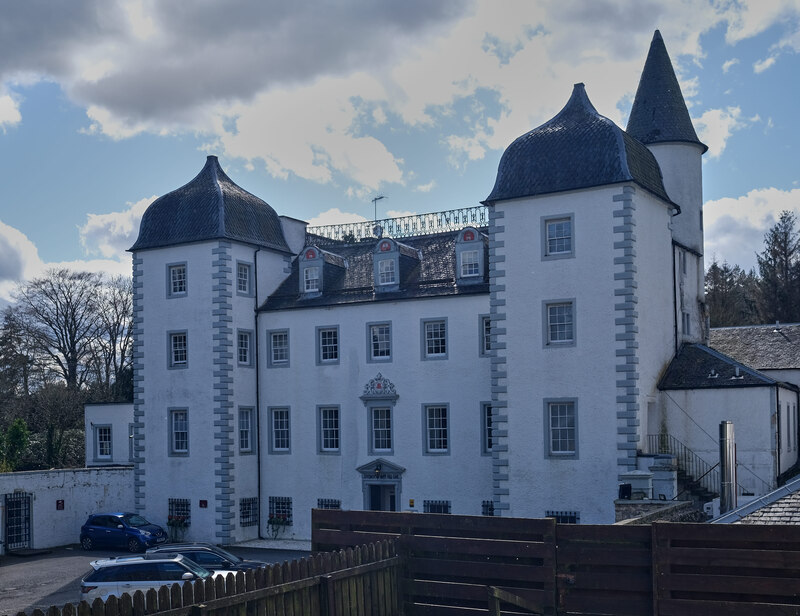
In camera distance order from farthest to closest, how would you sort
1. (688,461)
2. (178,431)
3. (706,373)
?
(178,431)
(706,373)
(688,461)

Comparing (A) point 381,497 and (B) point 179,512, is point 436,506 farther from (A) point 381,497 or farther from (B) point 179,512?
(B) point 179,512

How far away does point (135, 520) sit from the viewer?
1467 inches

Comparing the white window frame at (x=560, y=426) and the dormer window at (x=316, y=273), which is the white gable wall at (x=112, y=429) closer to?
the dormer window at (x=316, y=273)

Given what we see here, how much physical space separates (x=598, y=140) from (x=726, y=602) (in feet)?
64.5

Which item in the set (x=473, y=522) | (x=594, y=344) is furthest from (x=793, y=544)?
(x=594, y=344)

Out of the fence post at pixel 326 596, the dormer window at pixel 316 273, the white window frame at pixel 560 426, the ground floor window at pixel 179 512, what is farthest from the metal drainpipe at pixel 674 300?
the fence post at pixel 326 596

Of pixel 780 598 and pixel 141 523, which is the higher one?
pixel 780 598

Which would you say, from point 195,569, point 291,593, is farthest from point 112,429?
point 291,593

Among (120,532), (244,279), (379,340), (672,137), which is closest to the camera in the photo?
(672,137)

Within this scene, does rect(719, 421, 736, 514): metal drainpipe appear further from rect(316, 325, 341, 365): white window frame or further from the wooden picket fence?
rect(316, 325, 341, 365): white window frame

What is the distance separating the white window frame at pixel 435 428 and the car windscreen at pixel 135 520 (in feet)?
37.2

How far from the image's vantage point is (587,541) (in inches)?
572

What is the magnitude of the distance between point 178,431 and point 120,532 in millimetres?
4410

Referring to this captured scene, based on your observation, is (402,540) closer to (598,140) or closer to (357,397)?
(598,140)
